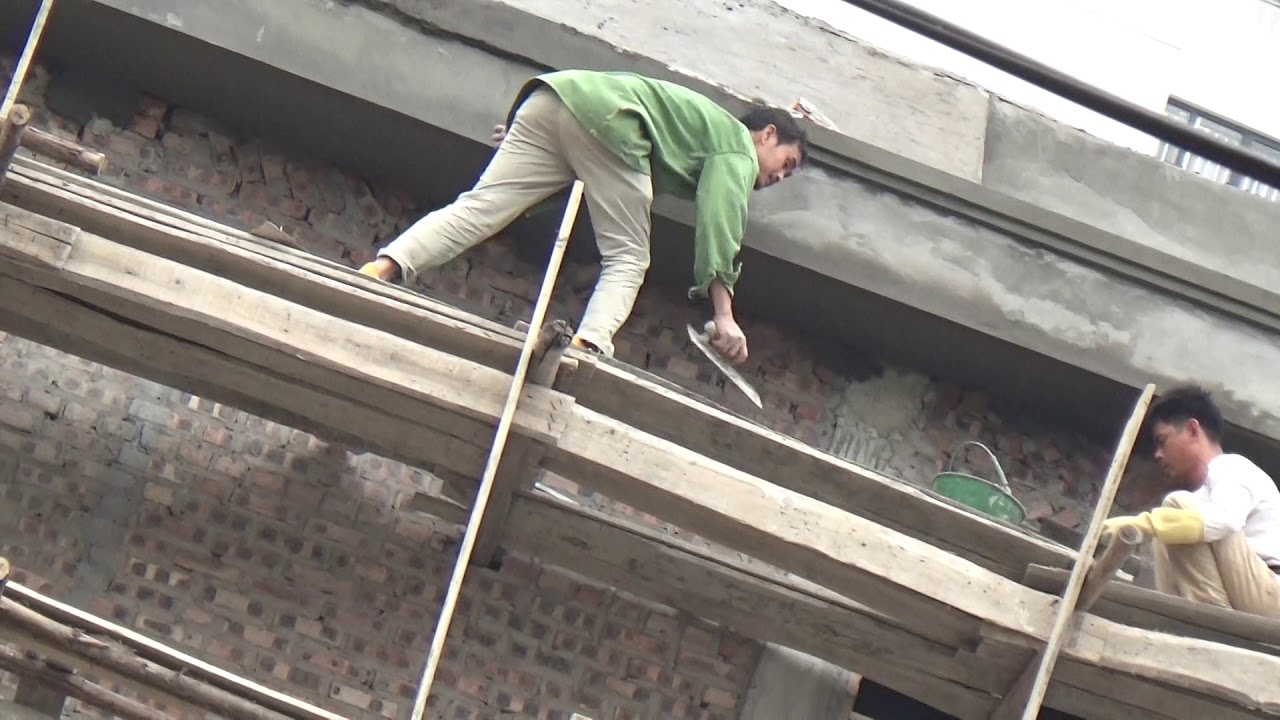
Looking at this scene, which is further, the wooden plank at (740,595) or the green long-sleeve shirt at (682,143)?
the green long-sleeve shirt at (682,143)

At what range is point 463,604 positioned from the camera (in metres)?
6.00

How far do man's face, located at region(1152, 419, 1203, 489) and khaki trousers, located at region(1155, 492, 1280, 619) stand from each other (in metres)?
0.48

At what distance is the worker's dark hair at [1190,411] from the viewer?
6246mm

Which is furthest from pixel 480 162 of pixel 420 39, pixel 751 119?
pixel 751 119

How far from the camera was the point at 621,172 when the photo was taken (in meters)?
5.97

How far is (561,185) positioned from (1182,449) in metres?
2.48

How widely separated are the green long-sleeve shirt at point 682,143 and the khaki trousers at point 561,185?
69 mm

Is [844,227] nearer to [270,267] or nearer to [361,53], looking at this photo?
[361,53]

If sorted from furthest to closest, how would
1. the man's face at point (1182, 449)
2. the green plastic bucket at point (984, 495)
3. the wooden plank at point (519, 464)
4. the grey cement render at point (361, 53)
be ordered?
the grey cement render at point (361, 53) < the man's face at point (1182, 449) < the green plastic bucket at point (984, 495) < the wooden plank at point (519, 464)

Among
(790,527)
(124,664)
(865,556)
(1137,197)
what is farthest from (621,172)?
(1137,197)

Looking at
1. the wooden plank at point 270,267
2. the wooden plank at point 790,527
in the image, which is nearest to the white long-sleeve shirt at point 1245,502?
the wooden plank at point 790,527

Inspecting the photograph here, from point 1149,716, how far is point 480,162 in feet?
10.5

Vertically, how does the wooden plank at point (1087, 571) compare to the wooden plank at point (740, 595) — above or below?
above

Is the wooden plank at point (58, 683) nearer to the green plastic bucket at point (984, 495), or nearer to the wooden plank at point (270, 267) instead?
the wooden plank at point (270, 267)
